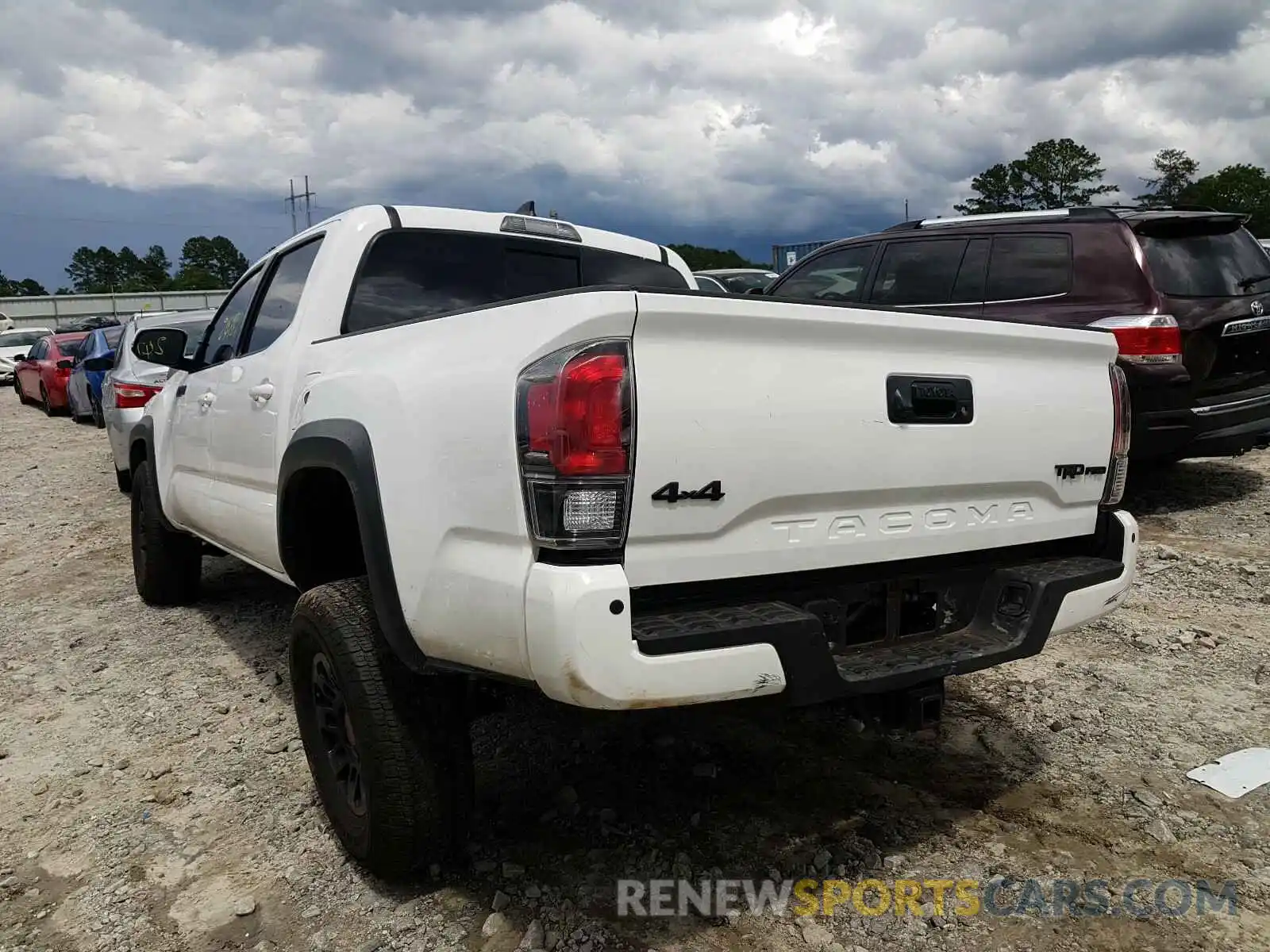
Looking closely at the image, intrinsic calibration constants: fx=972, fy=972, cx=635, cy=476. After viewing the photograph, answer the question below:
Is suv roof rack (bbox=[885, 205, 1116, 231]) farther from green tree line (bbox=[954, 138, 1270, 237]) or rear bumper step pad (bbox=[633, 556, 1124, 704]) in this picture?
green tree line (bbox=[954, 138, 1270, 237])

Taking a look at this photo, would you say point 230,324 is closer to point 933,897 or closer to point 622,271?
point 622,271

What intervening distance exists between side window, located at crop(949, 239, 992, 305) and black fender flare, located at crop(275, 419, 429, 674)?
5021mm

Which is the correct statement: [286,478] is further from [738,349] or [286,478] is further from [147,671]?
[147,671]

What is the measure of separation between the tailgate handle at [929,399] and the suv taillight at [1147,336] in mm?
3872

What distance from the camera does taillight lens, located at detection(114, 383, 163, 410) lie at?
761cm

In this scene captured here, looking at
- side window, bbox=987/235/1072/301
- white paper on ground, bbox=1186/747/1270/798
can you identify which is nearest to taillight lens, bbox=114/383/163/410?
side window, bbox=987/235/1072/301

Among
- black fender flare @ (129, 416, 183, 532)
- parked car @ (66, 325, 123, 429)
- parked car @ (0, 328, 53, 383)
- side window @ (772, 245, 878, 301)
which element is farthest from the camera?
parked car @ (0, 328, 53, 383)

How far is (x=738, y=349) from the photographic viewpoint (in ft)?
7.27

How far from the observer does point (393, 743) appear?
95.8 inches

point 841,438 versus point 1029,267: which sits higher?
point 1029,267

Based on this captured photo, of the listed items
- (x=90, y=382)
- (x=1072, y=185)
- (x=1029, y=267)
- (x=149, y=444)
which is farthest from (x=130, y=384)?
(x=1072, y=185)

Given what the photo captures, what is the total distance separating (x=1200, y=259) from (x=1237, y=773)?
163 inches

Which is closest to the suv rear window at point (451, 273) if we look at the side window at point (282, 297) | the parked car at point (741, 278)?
the side window at point (282, 297)

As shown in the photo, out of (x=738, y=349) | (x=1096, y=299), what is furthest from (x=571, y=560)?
(x=1096, y=299)
